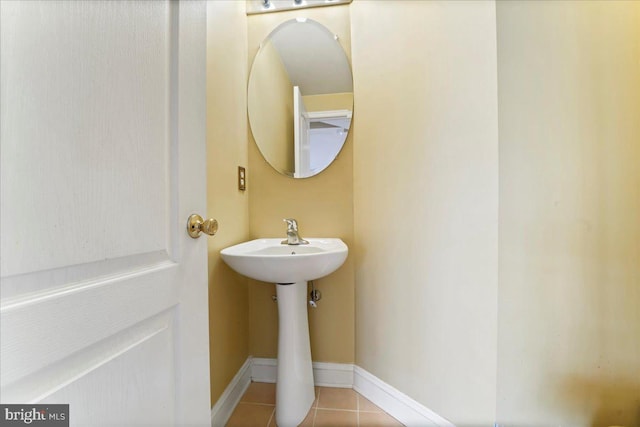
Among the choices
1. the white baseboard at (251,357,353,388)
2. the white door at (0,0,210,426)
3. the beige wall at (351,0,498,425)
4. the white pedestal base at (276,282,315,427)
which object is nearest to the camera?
the white door at (0,0,210,426)

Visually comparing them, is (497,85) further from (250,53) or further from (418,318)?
(250,53)

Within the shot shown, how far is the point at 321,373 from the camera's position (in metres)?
1.49

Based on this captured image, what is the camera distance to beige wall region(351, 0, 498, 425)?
0.94 meters

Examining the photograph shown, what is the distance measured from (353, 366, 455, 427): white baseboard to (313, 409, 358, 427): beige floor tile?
5.2 inches

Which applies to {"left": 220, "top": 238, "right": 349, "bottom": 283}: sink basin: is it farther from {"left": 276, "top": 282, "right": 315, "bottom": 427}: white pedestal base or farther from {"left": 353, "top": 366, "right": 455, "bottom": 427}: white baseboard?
{"left": 353, "top": 366, "right": 455, "bottom": 427}: white baseboard

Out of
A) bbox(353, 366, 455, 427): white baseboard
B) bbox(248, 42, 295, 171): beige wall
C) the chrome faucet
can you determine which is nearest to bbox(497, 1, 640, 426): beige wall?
bbox(353, 366, 455, 427): white baseboard

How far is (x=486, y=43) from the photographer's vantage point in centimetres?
91

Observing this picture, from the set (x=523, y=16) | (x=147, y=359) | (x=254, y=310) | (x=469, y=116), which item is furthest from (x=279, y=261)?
(x=523, y=16)

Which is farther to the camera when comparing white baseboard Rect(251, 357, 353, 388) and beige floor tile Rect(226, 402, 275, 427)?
white baseboard Rect(251, 357, 353, 388)

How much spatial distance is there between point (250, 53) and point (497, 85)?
1.27 m

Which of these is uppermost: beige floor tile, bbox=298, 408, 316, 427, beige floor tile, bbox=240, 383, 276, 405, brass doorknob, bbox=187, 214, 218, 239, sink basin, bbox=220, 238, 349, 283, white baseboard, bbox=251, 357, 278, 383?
brass doorknob, bbox=187, 214, 218, 239

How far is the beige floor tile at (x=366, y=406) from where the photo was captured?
1.29 metres

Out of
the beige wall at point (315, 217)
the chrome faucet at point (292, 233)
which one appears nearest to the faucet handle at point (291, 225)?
the chrome faucet at point (292, 233)

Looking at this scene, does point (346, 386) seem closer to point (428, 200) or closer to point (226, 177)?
point (428, 200)
